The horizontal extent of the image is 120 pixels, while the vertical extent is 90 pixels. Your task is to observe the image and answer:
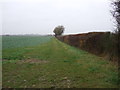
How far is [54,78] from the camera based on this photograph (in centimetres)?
820

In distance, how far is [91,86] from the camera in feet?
22.4

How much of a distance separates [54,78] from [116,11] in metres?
3.92

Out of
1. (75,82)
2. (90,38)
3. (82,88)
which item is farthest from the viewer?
(90,38)

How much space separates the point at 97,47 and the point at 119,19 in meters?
10.2

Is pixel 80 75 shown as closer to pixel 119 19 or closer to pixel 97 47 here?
pixel 119 19

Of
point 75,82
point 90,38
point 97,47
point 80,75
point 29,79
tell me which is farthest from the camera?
point 90,38

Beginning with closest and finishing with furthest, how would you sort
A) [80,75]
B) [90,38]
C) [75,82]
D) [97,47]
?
[75,82]
[80,75]
[97,47]
[90,38]

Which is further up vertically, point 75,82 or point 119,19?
point 119,19

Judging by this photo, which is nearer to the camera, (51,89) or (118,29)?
(51,89)

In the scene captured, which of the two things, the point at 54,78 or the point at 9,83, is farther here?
the point at 54,78

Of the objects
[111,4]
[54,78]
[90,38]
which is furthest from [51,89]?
[90,38]

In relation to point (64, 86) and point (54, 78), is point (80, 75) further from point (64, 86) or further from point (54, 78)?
point (64, 86)

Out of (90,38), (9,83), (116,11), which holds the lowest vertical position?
(9,83)

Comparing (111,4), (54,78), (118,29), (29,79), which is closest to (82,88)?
(54,78)
